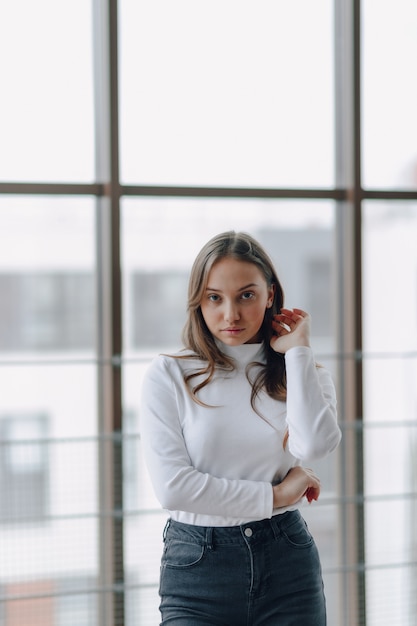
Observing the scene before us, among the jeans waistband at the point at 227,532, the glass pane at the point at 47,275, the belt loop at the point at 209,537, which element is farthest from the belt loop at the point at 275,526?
the glass pane at the point at 47,275

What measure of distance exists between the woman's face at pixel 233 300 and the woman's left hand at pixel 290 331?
0.18 ft

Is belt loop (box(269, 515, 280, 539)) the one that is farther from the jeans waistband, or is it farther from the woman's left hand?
the woman's left hand

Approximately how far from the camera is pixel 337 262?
2799 millimetres

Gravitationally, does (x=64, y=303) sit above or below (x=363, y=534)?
above

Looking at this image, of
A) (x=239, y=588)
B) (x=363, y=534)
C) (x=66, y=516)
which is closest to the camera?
(x=239, y=588)

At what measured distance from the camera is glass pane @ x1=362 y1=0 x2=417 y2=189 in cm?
277

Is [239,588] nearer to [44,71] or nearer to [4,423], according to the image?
[4,423]

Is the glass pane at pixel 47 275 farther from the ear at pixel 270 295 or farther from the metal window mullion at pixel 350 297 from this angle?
the ear at pixel 270 295

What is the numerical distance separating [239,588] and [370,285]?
1.63 meters

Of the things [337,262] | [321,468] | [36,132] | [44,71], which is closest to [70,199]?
[36,132]

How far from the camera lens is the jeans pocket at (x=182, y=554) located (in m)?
1.37

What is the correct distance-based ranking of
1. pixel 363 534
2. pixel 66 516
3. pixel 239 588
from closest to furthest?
pixel 239 588
pixel 66 516
pixel 363 534

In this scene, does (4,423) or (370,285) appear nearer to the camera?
(4,423)

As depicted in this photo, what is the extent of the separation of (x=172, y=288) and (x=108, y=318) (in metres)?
0.25
